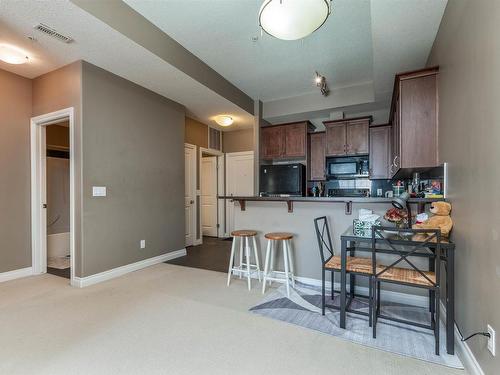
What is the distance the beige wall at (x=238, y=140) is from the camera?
6.27 metres

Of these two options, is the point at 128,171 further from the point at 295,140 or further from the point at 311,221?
the point at 295,140

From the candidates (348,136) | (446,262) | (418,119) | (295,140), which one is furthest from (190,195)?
(446,262)

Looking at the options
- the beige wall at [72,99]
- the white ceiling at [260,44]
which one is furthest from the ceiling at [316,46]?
the beige wall at [72,99]

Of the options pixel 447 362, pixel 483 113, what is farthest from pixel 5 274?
pixel 483 113

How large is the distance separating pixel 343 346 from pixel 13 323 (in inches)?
108

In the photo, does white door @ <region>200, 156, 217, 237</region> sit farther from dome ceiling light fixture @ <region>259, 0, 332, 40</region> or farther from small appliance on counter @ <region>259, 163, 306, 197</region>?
dome ceiling light fixture @ <region>259, 0, 332, 40</region>

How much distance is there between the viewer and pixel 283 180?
Answer: 5.02 m

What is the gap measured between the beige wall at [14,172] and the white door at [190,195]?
2574 mm

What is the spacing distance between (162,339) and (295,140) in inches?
164

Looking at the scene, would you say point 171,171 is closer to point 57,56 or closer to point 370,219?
point 57,56

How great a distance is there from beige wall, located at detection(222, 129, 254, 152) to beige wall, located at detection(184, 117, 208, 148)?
690 millimetres

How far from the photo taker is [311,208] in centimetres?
319

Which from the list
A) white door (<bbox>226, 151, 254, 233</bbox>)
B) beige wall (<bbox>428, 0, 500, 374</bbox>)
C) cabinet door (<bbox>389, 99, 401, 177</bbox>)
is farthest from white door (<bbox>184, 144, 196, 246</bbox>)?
beige wall (<bbox>428, 0, 500, 374</bbox>)

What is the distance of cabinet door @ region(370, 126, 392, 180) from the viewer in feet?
15.3
